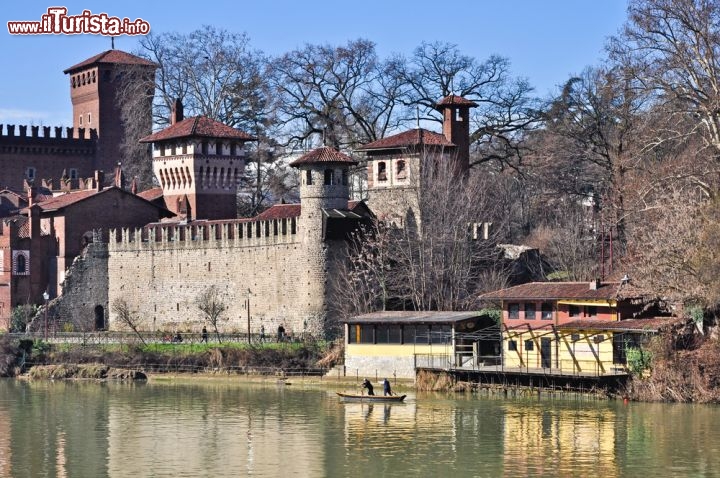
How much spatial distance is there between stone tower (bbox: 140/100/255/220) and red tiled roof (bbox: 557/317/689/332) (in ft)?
91.4

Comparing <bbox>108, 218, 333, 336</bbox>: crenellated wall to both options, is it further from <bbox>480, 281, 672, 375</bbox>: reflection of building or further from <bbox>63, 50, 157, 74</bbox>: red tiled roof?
<bbox>63, 50, 157, 74</bbox>: red tiled roof

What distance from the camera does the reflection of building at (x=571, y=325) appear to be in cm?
5094

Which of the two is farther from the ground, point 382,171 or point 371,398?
point 382,171

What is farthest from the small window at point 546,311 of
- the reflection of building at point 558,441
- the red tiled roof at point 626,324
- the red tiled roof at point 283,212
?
the red tiled roof at point 283,212

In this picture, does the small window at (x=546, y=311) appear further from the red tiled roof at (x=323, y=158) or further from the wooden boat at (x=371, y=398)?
the red tiled roof at (x=323, y=158)

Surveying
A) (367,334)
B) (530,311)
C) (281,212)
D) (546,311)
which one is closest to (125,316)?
(281,212)

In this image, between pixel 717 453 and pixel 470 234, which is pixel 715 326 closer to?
pixel 717 453

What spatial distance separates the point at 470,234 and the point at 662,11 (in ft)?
50.3

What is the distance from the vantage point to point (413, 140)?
225 ft

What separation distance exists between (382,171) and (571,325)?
19.2 meters

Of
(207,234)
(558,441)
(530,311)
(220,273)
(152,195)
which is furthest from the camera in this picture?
(152,195)

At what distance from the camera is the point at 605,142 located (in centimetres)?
7075

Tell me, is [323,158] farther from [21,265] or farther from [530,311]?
[21,265]

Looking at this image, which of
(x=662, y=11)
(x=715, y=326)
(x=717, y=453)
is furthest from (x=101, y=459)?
(x=662, y=11)
